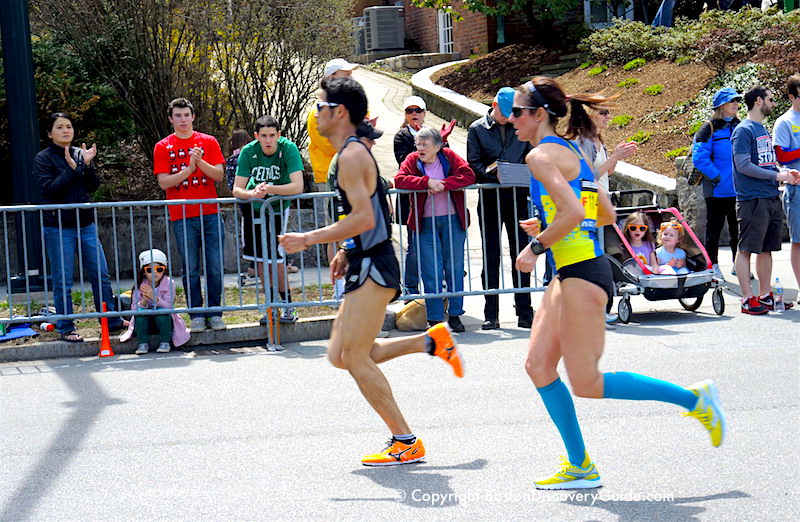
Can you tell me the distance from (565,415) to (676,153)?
11.1 meters

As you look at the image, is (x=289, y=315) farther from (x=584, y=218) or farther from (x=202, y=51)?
(x=202, y=51)

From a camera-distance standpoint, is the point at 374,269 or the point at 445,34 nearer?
the point at 374,269

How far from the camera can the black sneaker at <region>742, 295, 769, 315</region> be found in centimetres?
1016

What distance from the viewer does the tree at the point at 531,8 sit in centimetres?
2205

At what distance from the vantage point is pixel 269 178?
32.5 feet

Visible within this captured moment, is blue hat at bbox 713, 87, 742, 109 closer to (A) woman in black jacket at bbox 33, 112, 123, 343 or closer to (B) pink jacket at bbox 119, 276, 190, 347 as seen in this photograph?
(B) pink jacket at bbox 119, 276, 190, 347

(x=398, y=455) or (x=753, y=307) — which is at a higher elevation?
(x=753, y=307)

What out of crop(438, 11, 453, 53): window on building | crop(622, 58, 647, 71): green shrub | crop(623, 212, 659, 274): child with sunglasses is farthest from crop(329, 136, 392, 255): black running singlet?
crop(438, 11, 453, 53): window on building

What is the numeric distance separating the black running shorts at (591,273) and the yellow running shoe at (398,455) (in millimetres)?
1300

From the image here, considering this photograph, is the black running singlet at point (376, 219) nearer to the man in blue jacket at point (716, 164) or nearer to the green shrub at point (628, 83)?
the man in blue jacket at point (716, 164)

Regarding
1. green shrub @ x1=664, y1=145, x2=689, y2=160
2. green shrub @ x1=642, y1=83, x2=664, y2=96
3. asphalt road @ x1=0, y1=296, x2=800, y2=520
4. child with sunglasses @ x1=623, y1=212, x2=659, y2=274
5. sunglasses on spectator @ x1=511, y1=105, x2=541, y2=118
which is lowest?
asphalt road @ x1=0, y1=296, x2=800, y2=520

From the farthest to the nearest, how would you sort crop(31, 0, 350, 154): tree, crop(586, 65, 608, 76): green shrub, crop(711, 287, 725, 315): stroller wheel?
crop(586, 65, 608, 76): green shrub → crop(31, 0, 350, 154): tree → crop(711, 287, 725, 315): stroller wheel

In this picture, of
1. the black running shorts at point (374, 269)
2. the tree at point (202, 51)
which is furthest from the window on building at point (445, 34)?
the black running shorts at point (374, 269)

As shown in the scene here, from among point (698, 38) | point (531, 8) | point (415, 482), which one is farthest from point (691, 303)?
point (531, 8)
